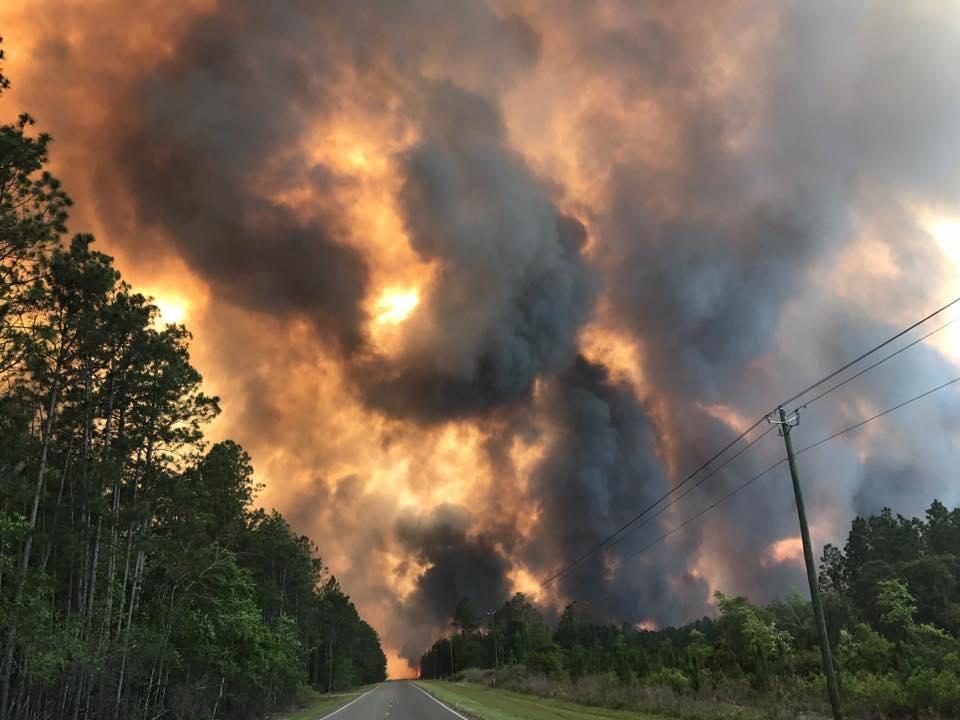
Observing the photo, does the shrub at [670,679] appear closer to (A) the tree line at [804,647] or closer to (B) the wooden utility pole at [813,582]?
(A) the tree line at [804,647]

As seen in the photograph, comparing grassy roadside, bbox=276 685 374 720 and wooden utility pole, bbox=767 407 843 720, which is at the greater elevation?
wooden utility pole, bbox=767 407 843 720

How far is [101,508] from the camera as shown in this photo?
27656 mm

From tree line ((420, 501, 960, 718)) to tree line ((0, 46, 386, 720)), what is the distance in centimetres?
Answer: 2429

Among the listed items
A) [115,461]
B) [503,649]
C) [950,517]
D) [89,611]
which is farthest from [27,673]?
[503,649]

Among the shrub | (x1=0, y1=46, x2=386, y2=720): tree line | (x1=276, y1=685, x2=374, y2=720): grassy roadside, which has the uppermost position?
(x1=0, y1=46, x2=386, y2=720): tree line

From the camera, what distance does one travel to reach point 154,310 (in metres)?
29.6

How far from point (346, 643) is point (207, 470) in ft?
358

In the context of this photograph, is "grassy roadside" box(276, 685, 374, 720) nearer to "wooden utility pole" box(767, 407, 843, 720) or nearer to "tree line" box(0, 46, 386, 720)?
"tree line" box(0, 46, 386, 720)

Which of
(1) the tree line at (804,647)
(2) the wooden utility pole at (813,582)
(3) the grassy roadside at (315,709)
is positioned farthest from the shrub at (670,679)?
(3) the grassy roadside at (315,709)

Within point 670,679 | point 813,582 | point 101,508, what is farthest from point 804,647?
point 101,508

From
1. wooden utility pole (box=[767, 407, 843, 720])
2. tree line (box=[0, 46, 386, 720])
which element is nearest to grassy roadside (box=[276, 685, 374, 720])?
tree line (box=[0, 46, 386, 720])

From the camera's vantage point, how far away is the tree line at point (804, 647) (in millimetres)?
25312

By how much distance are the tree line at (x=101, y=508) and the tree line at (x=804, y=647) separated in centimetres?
2429

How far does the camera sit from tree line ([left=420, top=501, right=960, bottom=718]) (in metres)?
25.3
